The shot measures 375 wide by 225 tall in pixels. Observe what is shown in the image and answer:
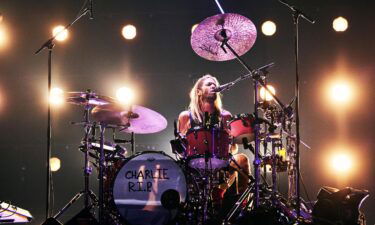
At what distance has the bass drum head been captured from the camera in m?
4.28

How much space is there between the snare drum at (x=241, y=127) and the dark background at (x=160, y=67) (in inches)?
70.3

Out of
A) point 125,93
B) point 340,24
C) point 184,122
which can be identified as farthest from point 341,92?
point 125,93

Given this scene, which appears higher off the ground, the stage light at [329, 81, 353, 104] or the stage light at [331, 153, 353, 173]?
the stage light at [329, 81, 353, 104]

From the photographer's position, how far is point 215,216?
14.1ft

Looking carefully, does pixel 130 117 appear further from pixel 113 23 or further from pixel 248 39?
pixel 113 23

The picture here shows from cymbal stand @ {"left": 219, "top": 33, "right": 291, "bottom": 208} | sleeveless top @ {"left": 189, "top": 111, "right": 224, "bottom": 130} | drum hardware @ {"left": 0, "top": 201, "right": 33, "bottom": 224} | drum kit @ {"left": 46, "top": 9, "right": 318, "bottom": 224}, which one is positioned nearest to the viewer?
cymbal stand @ {"left": 219, "top": 33, "right": 291, "bottom": 208}

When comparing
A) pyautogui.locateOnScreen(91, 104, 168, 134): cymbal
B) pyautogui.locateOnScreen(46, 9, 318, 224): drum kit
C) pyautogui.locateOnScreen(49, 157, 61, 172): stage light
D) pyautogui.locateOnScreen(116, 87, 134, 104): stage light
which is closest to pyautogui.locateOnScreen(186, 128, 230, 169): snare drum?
pyautogui.locateOnScreen(46, 9, 318, 224): drum kit

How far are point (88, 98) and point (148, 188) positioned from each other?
106 centimetres

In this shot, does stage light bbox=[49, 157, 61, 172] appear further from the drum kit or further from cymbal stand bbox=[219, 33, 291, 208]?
cymbal stand bbox=[219, 33, 291, 208]

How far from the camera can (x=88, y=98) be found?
432 cm

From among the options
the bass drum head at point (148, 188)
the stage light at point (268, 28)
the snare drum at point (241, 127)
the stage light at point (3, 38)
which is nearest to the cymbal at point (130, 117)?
the bass drum head at point (148, 188)

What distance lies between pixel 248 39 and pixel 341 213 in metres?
1.92

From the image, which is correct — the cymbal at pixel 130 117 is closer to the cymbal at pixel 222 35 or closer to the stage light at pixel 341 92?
the cymbal at pixel 222 35

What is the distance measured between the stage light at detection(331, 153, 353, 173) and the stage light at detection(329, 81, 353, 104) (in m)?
0.78
